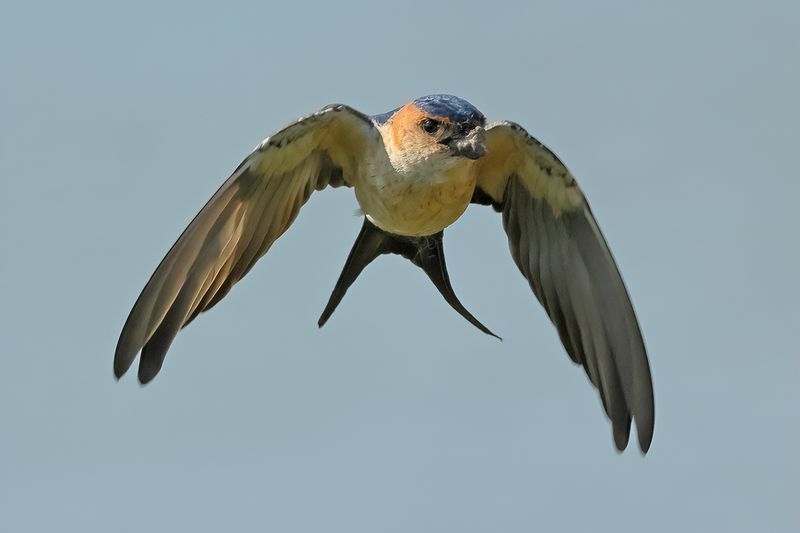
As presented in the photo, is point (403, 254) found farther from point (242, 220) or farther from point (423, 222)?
point (242, 220)

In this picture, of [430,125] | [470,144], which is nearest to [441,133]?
[430,125]

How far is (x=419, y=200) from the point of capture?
9.75 meters

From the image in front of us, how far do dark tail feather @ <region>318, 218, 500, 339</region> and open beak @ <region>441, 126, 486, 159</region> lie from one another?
1.08 metres

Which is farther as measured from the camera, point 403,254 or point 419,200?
point 403,254

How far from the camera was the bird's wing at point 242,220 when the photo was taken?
9695 mm

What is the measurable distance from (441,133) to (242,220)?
129 cm

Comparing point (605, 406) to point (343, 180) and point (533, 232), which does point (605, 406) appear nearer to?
point (533, 232)

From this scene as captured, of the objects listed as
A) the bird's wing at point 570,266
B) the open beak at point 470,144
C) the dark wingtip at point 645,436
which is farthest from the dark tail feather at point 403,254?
the dark wingtip at point 645,436

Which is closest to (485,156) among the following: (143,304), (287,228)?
(287,228)

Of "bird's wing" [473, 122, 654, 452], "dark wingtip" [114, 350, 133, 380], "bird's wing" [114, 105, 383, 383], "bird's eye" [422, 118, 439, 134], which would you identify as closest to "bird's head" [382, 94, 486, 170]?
"bird's eye" [422, 118, 439, 134]

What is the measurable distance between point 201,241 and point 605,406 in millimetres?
2548

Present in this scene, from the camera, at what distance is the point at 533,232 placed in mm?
10641

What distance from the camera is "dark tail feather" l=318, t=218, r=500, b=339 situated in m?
10.6

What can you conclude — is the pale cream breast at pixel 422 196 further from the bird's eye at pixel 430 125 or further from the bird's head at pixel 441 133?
the bird's eye at pixel 430 125
